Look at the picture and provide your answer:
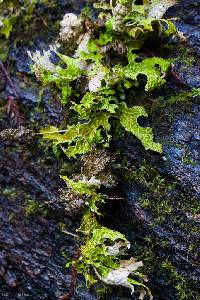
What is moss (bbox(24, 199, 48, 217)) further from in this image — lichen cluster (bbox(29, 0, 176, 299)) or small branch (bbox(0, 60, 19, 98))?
small branch (bbox(0, 60, 19, 98))

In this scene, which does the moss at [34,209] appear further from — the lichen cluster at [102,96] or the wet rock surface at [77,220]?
the lichen cluster at [102,96]

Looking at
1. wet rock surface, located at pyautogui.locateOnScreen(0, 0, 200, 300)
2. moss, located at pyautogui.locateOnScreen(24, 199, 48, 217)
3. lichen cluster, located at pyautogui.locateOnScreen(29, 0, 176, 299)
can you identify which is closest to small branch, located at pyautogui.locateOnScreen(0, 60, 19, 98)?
wet rock surface, located at pyautogui.locateOnScreen(0, 0, 200, 300)

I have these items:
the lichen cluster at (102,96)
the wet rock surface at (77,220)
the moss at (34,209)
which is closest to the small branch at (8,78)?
the wet rock surface at (77,220)

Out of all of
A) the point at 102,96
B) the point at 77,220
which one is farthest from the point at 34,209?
the point at 102,96

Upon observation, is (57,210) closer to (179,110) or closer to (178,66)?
(179,110)

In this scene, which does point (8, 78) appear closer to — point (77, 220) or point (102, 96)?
point (102, 96)

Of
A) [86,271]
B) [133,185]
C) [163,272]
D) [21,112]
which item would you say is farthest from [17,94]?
[163,272]
